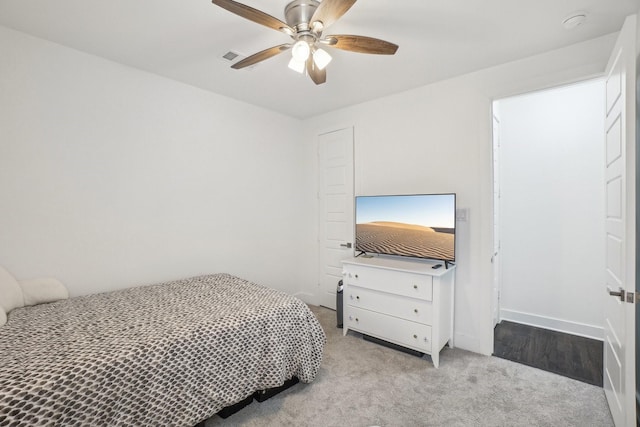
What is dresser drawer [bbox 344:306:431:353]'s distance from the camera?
102 inches

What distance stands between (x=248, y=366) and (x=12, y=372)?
1097 millimetres

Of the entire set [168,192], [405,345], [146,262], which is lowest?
[405,345]

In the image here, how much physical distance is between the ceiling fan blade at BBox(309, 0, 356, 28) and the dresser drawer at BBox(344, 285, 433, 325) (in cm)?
220

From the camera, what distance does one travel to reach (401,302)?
2.71 meters

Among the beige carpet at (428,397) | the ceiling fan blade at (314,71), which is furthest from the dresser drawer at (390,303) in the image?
the ceiling fan blade at (314,71)

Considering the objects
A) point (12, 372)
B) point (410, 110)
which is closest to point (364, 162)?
point (410, 110)

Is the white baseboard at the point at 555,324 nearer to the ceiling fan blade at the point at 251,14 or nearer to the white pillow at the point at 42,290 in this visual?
the ceiling fan blade at the point at 251,14

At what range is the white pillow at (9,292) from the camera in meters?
1.98

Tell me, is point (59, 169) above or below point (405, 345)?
above

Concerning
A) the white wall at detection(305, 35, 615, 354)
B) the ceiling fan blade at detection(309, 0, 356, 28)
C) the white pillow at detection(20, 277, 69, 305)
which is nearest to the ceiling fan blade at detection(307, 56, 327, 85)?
the ceiling fan blade at detection(309, 0, 356, 28)

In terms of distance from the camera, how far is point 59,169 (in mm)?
2354

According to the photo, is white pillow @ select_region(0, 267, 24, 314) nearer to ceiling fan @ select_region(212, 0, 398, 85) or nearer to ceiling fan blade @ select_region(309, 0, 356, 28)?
ceiling fan @ select_region(212, 0, 398, 85)

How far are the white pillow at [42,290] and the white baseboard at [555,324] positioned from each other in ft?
14.1

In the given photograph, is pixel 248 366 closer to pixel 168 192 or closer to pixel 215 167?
pixel 168 192
